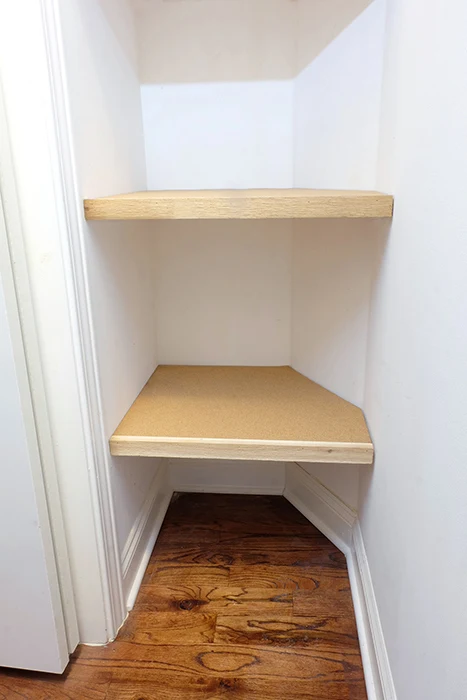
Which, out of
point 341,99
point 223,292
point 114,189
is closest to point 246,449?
point 223,292

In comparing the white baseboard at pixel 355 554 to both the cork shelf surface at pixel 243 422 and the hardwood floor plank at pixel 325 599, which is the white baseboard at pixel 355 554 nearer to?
the hardwood floor plank at pixel 325 599

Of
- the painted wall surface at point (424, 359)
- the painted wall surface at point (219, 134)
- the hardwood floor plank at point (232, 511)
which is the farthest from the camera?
the hardwood floor plank at point (232, 511)

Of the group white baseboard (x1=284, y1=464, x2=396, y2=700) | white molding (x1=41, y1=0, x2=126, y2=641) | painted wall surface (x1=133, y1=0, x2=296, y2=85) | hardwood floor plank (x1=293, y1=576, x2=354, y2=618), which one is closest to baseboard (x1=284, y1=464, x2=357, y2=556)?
white baseboard (x1=284, y1=464, x2=396, y2=700)

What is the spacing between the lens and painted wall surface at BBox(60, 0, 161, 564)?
0.94 meters

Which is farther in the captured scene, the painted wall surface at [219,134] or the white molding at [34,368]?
the painted wall surface at [219,134]

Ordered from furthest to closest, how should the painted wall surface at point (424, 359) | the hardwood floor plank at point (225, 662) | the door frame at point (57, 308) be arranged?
the hardwood floor plank at point (225, 662) < the door frame at point (57, 308) < the painted wall surface at point (424, 359)

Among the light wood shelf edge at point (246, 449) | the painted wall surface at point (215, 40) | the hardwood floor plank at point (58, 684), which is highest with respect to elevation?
the painted wall surface at point (215, 40)

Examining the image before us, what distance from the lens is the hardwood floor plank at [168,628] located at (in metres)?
1.14

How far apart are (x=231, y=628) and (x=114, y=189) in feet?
3.54

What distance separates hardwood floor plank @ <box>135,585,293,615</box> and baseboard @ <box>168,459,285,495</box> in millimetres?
428

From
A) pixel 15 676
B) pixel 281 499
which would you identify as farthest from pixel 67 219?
pixel 281 499

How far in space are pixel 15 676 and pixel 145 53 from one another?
1.58m

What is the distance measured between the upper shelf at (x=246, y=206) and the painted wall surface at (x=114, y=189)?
0.07 metres

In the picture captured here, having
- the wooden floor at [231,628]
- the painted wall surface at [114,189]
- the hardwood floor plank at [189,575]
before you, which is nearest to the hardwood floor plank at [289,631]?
the wooden floor at [231,628]
